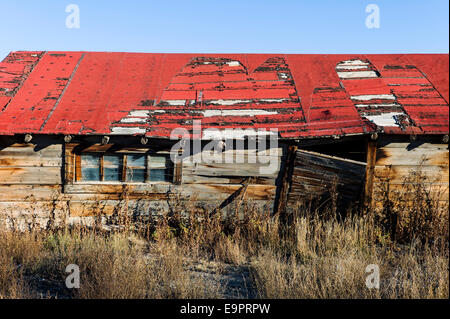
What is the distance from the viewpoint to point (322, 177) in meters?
6.29

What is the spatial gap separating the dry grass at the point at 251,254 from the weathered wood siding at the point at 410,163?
0.28 meters

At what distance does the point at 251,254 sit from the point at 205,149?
2194 millimetres

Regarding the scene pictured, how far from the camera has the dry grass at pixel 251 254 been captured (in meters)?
4.14

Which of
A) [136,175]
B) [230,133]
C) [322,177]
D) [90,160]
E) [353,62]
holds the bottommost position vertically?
[136,175]

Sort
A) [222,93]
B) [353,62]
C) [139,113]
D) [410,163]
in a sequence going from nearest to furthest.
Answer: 1. [410,163]
2. [139,113]
3. [222,93]
4. [353,62]

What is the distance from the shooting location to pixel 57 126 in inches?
249

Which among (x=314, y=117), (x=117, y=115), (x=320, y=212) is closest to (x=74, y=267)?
(x=117, y=115)

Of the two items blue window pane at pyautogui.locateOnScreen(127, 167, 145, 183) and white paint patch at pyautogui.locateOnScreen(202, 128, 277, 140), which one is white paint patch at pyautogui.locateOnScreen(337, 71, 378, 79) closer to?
white paint patch at pyautogui.locateOnScreen(202, 128, 277, 140)

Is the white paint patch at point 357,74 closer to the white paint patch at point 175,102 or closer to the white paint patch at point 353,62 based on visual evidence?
the white paint patch at point 353,62

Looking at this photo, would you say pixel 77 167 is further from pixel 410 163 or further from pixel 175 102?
pixel 410 163

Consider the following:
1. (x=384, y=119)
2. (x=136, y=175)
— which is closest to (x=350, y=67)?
(x=384, y=119)

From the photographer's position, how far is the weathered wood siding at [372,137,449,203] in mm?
6496

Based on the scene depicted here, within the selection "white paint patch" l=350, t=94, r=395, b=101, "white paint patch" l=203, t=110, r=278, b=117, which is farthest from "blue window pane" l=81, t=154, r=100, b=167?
"white paint patch" l=350, t=94, r=395, b=101

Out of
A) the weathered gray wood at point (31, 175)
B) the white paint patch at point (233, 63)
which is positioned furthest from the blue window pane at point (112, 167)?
the white paint patch at point (233, 63)
